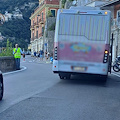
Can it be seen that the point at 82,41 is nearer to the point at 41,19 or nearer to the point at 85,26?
the point at 85,26

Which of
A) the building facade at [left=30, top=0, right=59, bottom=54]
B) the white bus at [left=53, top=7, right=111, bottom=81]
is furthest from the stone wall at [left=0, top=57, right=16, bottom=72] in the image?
the building facade at [left=30, top=0, right=59, bottom=54]

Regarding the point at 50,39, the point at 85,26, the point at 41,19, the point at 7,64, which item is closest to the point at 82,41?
the point at 85,26

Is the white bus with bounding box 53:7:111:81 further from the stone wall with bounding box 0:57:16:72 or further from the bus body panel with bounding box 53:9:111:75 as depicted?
the stone wall with bounding box 0:57:16:72

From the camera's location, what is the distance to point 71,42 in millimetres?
11695

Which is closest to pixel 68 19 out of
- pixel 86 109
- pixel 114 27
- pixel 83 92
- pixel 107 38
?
pixel 107 38

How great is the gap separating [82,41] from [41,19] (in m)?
53.4

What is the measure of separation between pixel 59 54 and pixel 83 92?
2529 mm

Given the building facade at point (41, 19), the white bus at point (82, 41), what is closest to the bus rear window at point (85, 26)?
the white bus at point (82, 41)

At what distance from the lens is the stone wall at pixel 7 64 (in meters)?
17.0

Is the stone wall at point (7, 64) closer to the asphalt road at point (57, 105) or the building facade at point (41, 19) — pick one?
the asphalt road at point (57, 105)

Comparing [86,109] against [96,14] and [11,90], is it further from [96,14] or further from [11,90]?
[96,14]

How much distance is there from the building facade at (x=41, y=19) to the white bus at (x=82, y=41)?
150 feet

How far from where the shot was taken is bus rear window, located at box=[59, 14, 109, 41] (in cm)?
1155

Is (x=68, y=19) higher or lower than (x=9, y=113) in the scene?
higher
